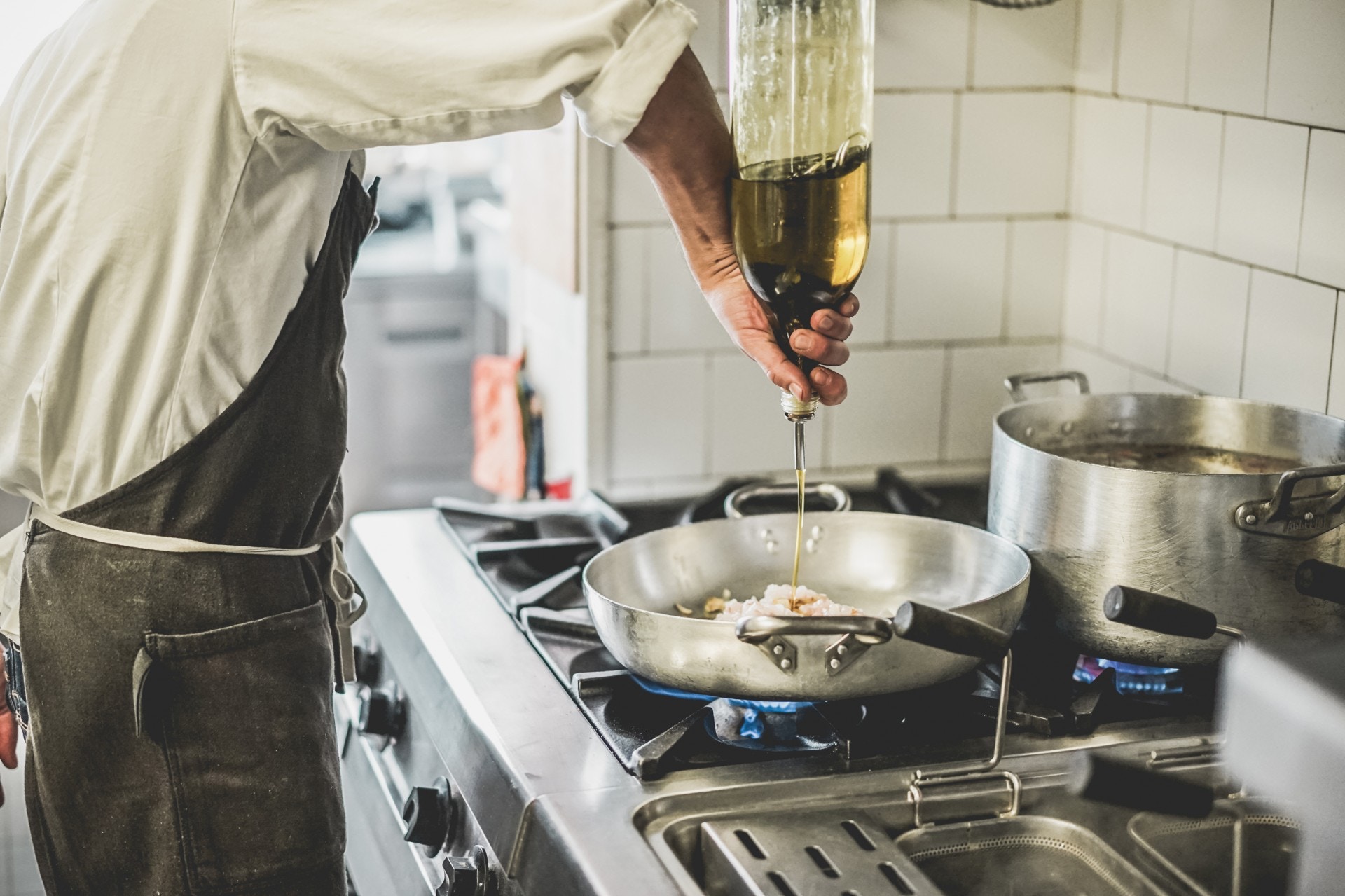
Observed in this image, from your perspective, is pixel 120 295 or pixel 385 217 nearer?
pixel 120 295

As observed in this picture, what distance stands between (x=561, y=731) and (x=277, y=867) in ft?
0.76

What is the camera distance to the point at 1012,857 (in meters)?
0.85

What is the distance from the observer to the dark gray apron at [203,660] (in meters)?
0.96

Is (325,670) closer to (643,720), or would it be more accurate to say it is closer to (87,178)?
(643,720)

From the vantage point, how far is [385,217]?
3965 mm

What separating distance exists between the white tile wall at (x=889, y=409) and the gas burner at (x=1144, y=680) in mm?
569

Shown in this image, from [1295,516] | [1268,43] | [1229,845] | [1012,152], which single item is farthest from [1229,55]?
[1229,845]

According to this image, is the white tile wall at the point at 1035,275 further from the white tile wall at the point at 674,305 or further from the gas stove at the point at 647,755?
the gas stove at the point at 647,755

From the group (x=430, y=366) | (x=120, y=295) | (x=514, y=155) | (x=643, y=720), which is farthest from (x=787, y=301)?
(x=430, y=366)

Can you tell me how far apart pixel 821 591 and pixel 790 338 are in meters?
0.35

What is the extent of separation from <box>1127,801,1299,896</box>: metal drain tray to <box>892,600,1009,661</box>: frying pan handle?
137mm

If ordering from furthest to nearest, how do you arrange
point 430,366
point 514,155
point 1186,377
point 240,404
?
point 430,366 → point 514,155 → point 1186,377 → point 240,404

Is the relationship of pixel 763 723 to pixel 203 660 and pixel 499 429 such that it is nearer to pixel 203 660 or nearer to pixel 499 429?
pixel 203 660

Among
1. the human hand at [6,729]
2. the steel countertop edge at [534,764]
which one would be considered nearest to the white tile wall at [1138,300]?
the steel countertop edge at [534,764]
